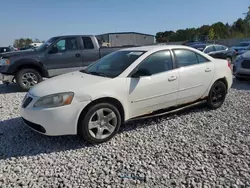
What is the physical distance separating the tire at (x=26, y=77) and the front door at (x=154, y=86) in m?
4.83

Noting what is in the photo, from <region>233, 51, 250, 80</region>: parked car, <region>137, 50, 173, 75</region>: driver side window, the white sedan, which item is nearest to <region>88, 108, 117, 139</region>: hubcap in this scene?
the white sedan

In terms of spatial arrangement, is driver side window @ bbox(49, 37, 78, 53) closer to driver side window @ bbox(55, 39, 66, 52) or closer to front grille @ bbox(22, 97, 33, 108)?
driver side window @ bbox(55, 39, 66, 52)

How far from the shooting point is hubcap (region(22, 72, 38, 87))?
288 inches

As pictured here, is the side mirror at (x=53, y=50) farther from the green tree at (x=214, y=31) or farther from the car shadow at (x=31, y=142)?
the green tree at (x=214, y=31)

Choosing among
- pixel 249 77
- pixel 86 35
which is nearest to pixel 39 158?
pixel 86 35

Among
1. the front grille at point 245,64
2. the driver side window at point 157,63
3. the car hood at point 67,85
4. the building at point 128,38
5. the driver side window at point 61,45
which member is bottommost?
the car hood at point 67,85

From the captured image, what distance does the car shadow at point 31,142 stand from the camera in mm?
3363

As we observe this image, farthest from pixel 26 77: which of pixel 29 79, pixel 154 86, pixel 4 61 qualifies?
pixel 154 86

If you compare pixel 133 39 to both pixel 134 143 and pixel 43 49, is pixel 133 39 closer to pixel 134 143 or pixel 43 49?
pixel 43 49

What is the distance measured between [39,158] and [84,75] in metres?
1.62

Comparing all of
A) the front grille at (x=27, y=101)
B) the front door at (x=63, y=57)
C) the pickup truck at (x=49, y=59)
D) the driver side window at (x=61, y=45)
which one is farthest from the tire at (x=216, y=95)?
the driver side window at (x=61, y=45)

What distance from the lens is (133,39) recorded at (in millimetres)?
45875

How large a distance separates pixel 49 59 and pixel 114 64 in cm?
423

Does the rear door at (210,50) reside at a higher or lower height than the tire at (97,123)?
higher
